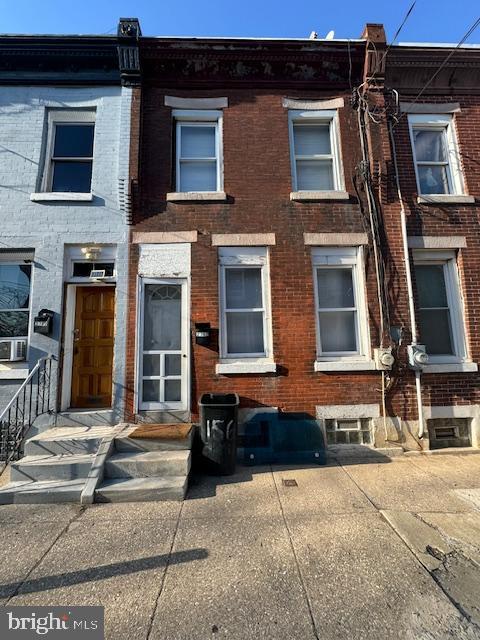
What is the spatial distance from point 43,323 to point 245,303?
11.2 feet

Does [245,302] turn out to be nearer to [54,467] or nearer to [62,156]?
[54,467]

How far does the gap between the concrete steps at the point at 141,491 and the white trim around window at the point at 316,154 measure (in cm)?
543

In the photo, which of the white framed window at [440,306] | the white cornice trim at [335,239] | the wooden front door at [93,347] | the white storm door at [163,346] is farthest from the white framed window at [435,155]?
the wooden front door at [93,347]

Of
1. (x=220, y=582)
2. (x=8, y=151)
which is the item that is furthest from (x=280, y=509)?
(x=8, y=151)

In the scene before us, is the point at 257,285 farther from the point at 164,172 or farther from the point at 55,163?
the point at 55,163

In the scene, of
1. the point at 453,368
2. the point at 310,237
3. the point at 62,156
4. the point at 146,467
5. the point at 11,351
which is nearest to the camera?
the point at 146,467

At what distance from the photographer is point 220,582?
2.62m

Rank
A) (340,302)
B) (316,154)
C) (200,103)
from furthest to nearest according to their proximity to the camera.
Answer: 1. (316,154)
2. (200,103)
3. (340,302)

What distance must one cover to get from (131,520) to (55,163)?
20.6 ft

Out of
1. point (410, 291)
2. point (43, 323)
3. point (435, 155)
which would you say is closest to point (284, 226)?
point (410, 291)

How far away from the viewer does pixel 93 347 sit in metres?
6.00

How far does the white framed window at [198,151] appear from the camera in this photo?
645 cm

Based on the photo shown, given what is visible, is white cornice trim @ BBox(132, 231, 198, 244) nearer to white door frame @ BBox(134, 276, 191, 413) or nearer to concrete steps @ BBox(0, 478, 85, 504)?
white door frame @ BBox(134, 276, 191, 413)

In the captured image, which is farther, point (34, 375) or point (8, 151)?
point (8, 151)
